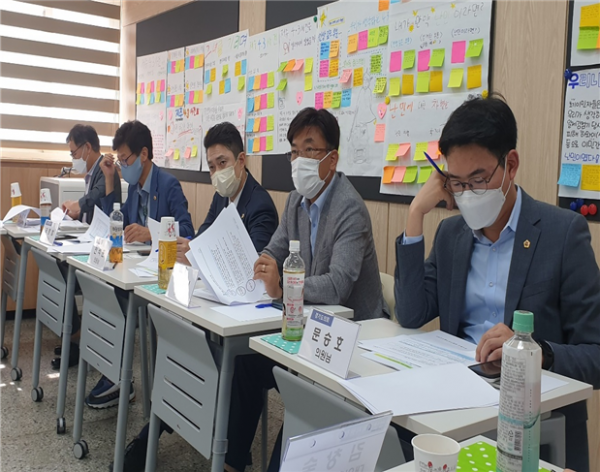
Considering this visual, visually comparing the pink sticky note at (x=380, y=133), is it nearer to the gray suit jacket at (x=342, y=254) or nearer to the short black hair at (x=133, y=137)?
the gray suit jacket at (x=342, y=254)

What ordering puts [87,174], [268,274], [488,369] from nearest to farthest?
[488,369] → [268,274] → [87,174]

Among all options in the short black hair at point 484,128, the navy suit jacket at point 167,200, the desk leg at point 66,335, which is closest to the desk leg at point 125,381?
the desk leg at point 66,335

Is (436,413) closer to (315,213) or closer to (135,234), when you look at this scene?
(315,213)

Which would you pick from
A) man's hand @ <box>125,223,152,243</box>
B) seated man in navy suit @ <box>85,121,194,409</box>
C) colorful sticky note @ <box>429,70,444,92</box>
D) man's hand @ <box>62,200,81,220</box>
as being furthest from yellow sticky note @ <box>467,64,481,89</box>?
man's hand @ <box>62,200,81,220</box>

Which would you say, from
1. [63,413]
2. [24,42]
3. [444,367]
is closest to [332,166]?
[444,367]

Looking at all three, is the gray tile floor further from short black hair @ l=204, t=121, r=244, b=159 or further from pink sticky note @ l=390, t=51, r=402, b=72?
pink sticky note @ l=390, t=51, r=402, b=72

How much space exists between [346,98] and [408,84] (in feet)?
1.45

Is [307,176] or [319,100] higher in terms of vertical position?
[319,100]

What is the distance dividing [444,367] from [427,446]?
0.48 m

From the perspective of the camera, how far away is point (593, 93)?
6.53 feet

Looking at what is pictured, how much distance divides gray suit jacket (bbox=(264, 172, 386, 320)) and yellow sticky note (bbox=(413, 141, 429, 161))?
584 mm

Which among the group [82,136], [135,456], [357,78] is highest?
[357,78]

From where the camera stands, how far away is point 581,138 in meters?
2.04

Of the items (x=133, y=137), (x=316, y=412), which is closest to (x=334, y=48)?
(x=133, y=137)
